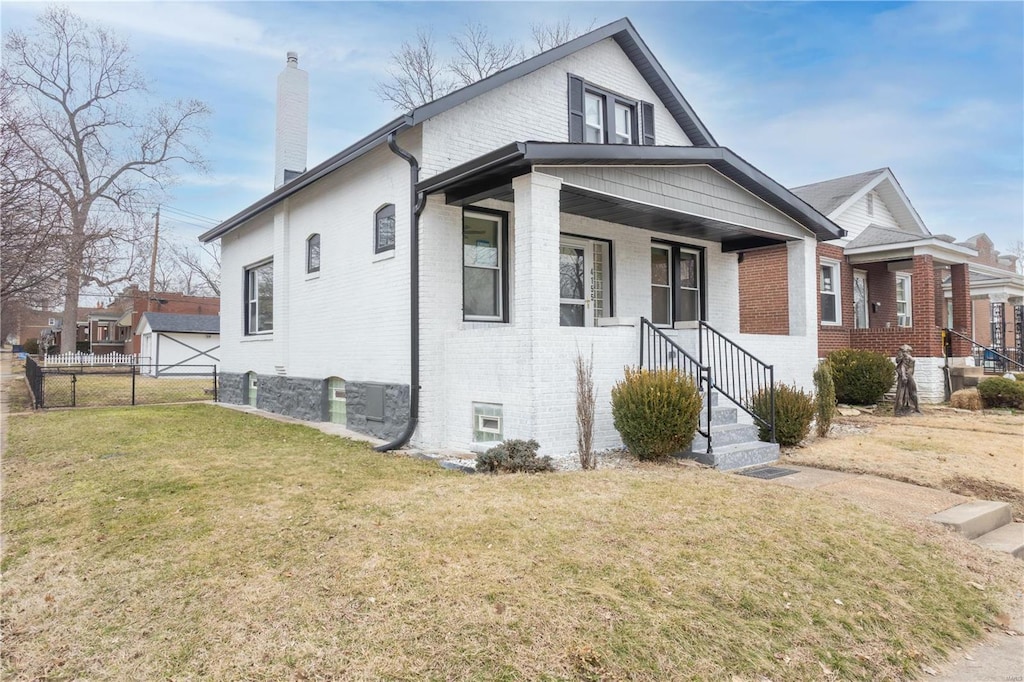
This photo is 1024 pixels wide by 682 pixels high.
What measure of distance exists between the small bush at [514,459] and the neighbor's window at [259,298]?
8.59 m

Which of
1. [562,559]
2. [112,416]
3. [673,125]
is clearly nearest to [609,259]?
[673,125]

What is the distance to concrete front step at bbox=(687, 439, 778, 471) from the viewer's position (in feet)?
22.7

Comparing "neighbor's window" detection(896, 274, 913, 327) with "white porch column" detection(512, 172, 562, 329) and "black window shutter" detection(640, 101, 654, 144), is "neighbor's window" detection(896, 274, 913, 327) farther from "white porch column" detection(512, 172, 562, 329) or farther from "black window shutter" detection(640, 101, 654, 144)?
"white porch column" detection(512, 172, 562, 329)

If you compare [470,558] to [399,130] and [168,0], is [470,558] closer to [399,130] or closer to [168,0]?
[399,130]

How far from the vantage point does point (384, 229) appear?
9.29 metres

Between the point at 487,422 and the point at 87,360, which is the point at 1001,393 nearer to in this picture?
the point at 487,422

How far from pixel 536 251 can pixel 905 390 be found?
32.3ft

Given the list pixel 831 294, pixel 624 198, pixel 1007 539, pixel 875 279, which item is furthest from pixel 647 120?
pixel 875 279

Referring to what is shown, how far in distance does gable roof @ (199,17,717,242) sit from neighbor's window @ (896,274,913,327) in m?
9.60

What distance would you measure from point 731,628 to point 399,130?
6.92 m

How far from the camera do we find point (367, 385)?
9508 millimetres

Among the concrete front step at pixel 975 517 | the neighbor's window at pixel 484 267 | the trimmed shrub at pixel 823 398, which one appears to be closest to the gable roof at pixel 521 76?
the neighbor's window at pixel 484 267

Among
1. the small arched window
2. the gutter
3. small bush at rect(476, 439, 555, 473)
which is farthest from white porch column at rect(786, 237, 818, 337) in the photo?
the small arched window

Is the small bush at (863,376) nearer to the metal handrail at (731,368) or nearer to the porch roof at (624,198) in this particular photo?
the porch roof at (624,198)
